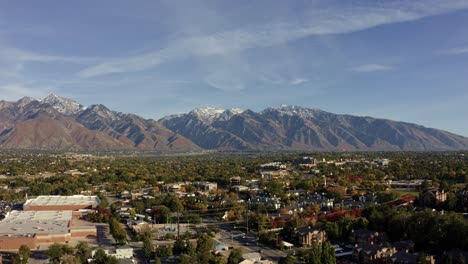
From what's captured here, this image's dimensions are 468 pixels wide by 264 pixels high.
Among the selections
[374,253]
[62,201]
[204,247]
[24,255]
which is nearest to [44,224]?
[24,255]

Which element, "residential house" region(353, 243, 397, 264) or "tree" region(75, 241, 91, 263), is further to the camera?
"tree" region(75, 241, 91, 263)

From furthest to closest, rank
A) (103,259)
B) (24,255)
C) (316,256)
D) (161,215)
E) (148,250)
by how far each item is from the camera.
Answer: (161,215) < (148,250) < (24,255) < (103,259) < (316,256)

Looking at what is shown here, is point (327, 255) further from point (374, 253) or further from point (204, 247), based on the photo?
point (204, 247)

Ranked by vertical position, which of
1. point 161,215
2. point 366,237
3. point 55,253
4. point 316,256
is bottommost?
point 55,253

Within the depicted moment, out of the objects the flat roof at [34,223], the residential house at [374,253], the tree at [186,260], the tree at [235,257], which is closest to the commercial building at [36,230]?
the flat roof at [34,223]

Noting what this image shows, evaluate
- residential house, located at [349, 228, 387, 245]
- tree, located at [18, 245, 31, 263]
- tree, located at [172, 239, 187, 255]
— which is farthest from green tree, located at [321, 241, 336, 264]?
tree, located at [18, 245, 31, 263]

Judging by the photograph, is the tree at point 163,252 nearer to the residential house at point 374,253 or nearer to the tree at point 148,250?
the tree at point 148,250

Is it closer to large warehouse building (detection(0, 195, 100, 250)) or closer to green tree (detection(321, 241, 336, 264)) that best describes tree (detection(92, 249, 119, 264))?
large warehouse building (detection(0, 195, 100, 250))

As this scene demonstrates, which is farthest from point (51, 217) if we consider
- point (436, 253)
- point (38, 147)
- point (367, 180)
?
point (38, 147)
